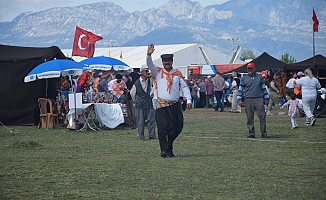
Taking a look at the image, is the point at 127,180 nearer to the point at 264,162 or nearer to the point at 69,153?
the point at 264,162

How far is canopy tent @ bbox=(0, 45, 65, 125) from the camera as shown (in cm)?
2220

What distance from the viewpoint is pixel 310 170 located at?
393 inches

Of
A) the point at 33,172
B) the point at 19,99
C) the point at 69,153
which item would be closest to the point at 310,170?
the point at 33,172

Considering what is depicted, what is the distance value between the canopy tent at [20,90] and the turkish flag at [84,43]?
3251mm

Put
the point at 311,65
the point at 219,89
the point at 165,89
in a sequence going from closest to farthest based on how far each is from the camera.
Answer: the point at 165,89, the point at 311,65, the point at 219,89

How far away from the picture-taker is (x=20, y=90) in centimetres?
2236

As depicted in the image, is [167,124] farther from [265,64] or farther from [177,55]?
[177,55]

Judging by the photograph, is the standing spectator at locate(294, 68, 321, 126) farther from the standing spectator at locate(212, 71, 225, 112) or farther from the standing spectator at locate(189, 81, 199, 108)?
the standing spectator at locate(189, 81, 199, 108)

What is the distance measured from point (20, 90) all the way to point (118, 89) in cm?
351

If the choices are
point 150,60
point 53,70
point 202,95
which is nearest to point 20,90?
point 53,70

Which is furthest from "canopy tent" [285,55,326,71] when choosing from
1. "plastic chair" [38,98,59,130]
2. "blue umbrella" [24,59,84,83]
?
"plastic chair" [38,98,59,130]

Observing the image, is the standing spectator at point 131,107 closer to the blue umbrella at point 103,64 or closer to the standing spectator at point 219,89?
the blue umbrella at point 103,64

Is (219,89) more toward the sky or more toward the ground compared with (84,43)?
more toward the ground

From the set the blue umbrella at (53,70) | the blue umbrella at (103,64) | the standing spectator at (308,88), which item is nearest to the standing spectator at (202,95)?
the blue umbrella at (103,64)
